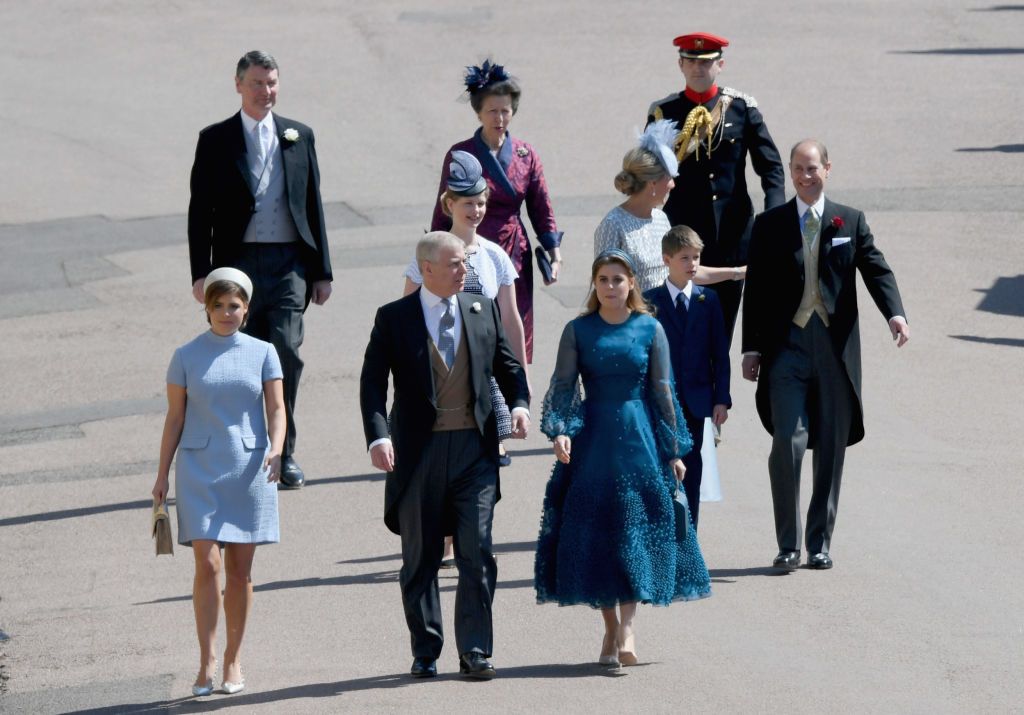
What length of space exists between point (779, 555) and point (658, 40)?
19650 mm

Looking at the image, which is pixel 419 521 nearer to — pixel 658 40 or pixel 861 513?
pixel 861 513

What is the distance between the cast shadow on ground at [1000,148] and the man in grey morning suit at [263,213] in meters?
11.8

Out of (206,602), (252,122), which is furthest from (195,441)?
(252,122)

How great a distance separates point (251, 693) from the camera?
7.36m

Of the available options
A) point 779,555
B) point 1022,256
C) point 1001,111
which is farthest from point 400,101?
point 779,555

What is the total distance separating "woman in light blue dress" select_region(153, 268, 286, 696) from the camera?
288 inches

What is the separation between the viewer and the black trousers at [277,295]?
1025cm

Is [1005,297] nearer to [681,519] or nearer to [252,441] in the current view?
[681,519]

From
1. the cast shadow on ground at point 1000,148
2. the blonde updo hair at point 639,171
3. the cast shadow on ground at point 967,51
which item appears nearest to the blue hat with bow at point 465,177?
the blonde updo hair at point 639,171

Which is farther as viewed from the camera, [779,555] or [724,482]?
[724,482]

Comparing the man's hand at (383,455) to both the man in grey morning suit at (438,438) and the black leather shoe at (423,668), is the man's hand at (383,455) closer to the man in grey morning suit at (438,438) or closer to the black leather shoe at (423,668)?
the man in grey morning suit at (438,438)

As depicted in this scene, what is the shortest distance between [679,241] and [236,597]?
2598mm

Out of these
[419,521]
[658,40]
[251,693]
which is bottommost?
[251,693]

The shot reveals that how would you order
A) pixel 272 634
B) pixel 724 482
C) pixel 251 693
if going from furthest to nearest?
pixel 724 482, pixel 272 634, pixel 251 693
